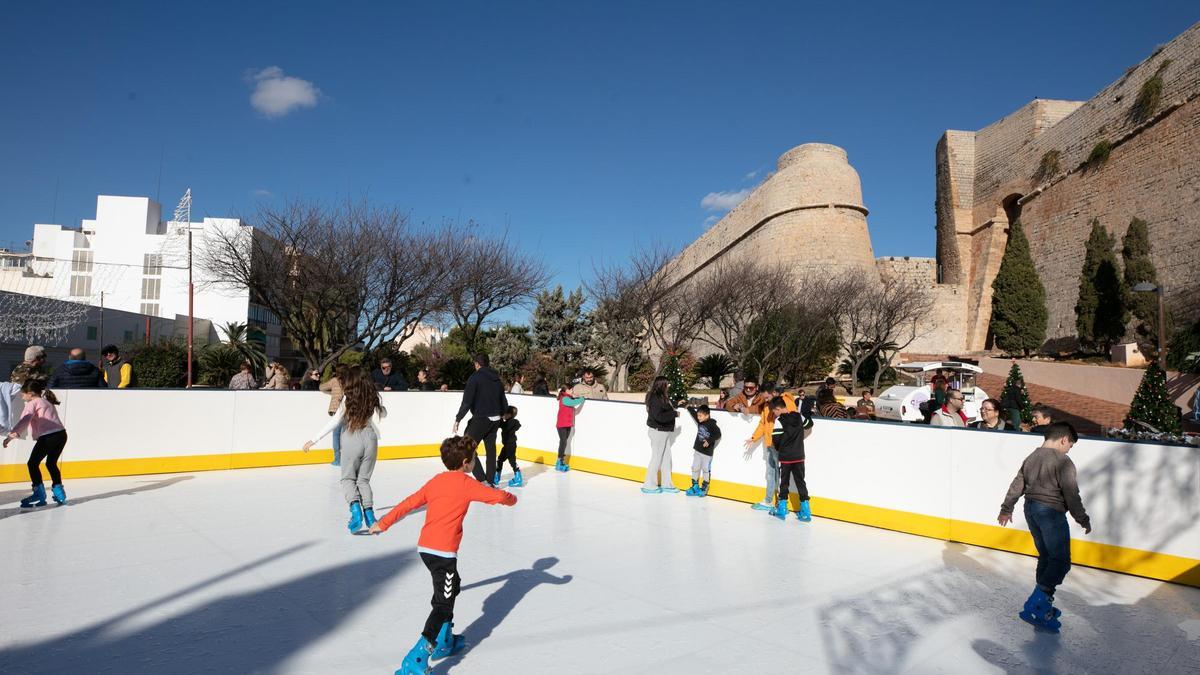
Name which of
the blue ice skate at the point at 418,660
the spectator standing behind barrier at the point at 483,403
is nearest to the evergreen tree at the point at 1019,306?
the spectator standing behind barrier at the point at 483,403

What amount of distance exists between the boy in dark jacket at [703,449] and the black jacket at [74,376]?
26.1 ft

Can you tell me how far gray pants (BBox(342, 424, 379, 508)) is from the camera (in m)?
6.34

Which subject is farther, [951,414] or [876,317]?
[876,317]

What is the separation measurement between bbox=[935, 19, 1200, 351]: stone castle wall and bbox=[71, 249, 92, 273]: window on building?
200ft

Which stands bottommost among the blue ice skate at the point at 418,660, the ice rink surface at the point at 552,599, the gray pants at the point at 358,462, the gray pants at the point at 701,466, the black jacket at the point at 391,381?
the ice rink surface at the point at 552,599

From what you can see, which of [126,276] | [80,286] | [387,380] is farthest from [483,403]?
[80,286]

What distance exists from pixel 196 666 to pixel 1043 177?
145 ft

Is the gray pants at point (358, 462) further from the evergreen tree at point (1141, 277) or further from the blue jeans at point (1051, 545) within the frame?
the evergreen tree at point (1141, 277)

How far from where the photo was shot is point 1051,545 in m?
4.44

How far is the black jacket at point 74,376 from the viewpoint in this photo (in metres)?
8.82

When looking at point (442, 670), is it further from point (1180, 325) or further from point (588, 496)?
point (1180, 325)

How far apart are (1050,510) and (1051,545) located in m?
0.22

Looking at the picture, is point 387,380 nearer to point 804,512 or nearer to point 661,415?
point 661,415

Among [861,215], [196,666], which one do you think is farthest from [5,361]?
[861,215]
